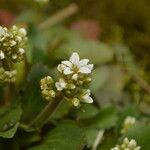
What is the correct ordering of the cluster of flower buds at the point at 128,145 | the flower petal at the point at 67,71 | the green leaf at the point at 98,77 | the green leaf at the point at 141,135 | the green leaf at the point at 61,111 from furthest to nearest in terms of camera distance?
the green leaf at the point at 98,77 < the green leaf at the point at 61,111 < the green leaf at the point at 141,135 < the cluster of flower buds at the point at 128,145 < the flower petal at the point at 67,71

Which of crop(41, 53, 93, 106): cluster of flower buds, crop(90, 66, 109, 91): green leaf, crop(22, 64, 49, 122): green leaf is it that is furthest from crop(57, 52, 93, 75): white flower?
crop(90, 66, 109, 91): green leaf

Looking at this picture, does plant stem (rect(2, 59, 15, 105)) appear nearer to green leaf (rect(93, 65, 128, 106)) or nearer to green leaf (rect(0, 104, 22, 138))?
green leaf (rect(0, 104, 22, 138))

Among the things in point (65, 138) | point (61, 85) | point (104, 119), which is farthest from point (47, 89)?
point (104, 119)

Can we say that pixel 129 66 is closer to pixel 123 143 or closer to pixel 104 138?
pixel 104 138

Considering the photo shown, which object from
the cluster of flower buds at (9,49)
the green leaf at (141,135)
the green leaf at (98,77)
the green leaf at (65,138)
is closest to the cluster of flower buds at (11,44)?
the cluster of flower buds at (9,49)

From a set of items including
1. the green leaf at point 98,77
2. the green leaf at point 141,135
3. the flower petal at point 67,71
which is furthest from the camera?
the green leaf at point 98,77

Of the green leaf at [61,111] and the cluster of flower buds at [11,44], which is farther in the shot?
the green leaf at [61,111]

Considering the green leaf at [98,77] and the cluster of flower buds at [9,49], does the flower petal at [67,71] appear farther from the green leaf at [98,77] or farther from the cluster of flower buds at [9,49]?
the green leaf at [98,77]
